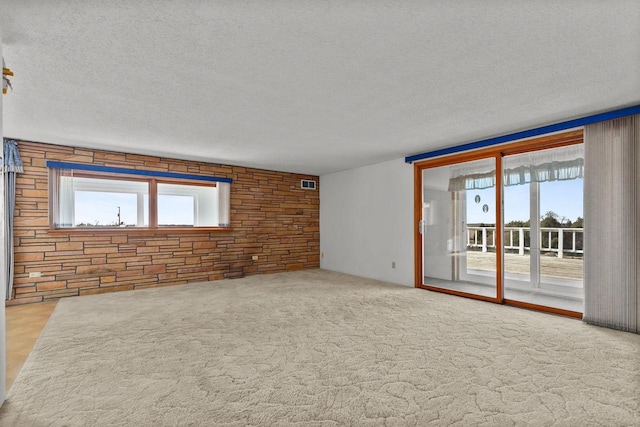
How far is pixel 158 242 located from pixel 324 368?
4363mm

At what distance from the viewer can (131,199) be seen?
5523 mm

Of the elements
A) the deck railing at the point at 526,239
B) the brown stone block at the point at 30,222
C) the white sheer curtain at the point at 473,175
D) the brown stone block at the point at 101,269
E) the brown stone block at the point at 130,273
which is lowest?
the brown stone block at the point at 130,273

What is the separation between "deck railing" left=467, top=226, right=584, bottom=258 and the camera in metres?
4.77

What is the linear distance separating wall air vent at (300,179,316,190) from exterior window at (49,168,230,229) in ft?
6.20

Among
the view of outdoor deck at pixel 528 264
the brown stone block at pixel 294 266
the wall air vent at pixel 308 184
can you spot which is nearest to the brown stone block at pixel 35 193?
the brown stone block at pixel 294 266

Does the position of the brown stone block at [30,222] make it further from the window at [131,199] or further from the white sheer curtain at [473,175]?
the white sheer curtain at [473,175]

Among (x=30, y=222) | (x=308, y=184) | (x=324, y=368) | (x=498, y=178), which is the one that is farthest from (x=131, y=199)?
(x=498, y=178)

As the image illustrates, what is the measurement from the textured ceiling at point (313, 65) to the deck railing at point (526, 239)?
161cm

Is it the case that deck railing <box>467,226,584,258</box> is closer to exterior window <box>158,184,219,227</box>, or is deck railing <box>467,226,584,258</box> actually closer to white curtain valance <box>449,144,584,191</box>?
white curtain valance <box>449,144,584,191</box>

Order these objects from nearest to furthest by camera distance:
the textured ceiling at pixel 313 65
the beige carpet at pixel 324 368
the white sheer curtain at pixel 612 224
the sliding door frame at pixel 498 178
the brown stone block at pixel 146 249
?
the textured ceiling at pixel 313 65 < the beige carpet at pixel 324 368 < the white sheer curtain at pixel 612 224 < the sliding door frame at pixel 498 178 < the brown stone block at pixel 146 249

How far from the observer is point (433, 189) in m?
A: 5.48

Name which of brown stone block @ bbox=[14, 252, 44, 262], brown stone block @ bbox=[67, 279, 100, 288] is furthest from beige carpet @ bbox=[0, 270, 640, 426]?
brown stone block @ bbox=[14, 252, 44, 262]

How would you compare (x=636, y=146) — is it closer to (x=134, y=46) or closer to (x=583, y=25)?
(x=583, y=25)

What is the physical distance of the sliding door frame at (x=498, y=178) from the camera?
152 inches
